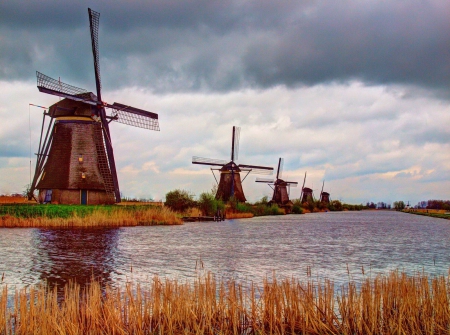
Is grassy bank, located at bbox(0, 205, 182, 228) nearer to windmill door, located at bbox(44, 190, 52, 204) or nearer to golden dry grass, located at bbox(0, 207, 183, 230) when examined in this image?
golden dry grass, located at bbox(0, 207, 183, 230)

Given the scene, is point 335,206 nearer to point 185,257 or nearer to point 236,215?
point 236,215

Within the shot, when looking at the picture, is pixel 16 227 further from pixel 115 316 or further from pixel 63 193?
pixel 115 316

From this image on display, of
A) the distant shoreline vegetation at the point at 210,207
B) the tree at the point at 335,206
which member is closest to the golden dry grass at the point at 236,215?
the distant shoreline vegetation at the point at 210,207

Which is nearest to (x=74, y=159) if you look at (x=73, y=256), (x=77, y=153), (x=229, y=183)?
(x=77, y=153)

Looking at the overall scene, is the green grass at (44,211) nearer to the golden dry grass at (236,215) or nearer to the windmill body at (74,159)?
the windmill body at (74,159)

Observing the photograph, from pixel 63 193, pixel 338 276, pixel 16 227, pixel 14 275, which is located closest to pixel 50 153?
pixel 63 193

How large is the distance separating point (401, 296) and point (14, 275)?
31.5ft

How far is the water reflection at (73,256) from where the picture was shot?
39.9 feet

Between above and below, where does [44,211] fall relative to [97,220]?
above

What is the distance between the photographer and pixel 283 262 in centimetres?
1562

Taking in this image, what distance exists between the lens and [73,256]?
16000 mm

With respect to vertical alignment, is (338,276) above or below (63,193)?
below

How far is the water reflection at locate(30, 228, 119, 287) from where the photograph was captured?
1217 centimetres

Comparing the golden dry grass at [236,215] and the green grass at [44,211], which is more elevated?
the green grass at [44,211]
